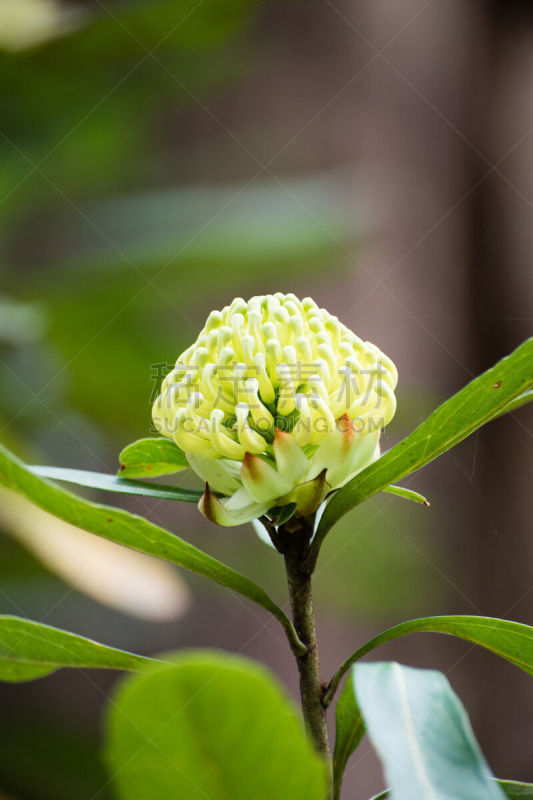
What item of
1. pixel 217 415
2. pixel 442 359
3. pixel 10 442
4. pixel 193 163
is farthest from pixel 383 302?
pixel 217 415

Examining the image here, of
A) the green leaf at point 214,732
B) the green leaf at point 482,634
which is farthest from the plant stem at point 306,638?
the green leaf at point 214,732

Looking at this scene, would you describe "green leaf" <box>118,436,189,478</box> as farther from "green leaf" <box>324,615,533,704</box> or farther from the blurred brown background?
the blurred brown background

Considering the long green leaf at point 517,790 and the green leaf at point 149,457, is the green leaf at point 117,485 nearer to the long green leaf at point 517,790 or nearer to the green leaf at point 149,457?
the green leaf at point 149,457

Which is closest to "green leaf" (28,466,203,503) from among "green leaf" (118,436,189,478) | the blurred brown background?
"green leaf" (118,436,189,478)

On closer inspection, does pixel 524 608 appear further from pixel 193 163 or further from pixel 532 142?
pixel 193 163

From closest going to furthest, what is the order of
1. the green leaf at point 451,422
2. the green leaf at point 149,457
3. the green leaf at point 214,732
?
the green leaf at point 214,732 < the green leaf at point 451,422 < the green leaf at point 149,457

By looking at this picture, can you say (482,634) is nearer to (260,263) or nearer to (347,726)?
(347,726)
